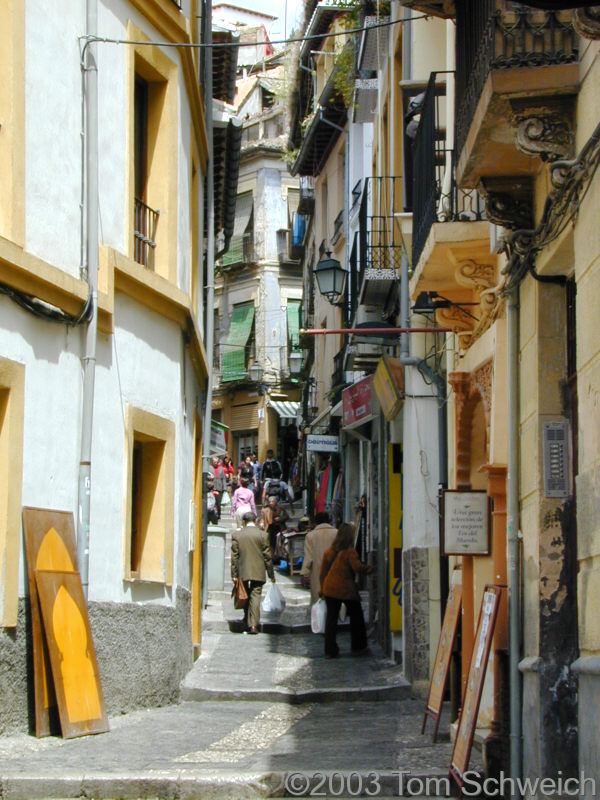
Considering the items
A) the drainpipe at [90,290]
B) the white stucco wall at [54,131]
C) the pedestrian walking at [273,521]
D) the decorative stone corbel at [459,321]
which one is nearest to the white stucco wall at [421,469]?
the decorative stone corbel at [459,321]

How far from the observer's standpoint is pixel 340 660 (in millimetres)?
15852

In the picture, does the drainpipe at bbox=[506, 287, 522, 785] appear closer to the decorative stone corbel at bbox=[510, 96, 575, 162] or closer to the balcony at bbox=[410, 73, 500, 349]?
the balcony at bbox=[410, 73, 500, 349]

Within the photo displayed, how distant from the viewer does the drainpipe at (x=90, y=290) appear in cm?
1074

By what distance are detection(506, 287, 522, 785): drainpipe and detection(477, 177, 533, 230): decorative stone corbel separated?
558 millimetres

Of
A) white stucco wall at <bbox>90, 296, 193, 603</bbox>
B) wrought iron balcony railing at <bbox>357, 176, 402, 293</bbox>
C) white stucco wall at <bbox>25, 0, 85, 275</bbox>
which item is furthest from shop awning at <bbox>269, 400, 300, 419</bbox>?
white stucco wall at <bbox>25, 0, 85, 275</bbox>

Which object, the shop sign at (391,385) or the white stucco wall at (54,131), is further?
the shop sign at (391,385)

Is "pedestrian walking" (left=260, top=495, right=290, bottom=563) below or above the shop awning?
below

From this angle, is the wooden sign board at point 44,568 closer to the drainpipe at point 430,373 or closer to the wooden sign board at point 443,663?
the wooden sign board at point 443,663

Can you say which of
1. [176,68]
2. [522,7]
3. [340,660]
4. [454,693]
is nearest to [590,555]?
[522,7]

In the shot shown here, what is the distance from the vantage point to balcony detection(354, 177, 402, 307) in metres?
16.5

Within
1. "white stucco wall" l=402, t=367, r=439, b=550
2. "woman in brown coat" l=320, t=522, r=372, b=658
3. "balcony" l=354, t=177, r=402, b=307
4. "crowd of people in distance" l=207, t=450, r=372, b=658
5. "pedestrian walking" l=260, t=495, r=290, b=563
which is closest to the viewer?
"white stucco wall" l=402, t=367, r=439, b=550

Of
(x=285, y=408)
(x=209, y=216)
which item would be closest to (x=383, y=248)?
(x=209, y=216)

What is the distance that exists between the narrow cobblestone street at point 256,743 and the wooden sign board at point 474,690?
0.47 meters

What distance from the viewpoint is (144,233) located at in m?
13.0
